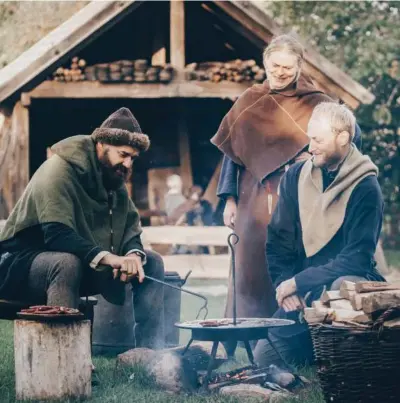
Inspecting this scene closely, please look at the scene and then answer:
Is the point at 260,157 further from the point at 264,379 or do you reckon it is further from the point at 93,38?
the point at 93,38

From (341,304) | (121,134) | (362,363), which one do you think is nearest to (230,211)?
(121,134)

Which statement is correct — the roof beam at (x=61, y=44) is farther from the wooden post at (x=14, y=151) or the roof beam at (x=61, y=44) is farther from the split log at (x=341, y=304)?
the split log at (x=341, y=304)

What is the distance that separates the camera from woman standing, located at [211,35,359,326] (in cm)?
675

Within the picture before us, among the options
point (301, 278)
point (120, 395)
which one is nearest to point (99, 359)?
point (120, 395)

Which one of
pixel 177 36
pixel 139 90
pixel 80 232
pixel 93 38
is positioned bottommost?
pixel 80 232

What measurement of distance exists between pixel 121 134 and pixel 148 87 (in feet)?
23.5

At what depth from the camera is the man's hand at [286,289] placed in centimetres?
550

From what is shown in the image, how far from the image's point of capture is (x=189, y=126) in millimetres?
15805

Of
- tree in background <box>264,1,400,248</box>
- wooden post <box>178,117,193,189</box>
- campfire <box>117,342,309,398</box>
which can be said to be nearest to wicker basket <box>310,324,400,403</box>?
campfire <box>117,342,309,398</box>

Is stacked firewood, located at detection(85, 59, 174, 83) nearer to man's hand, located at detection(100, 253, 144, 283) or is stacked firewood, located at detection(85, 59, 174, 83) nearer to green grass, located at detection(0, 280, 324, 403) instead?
green grass, located at detection(0, 280, 324, 403)

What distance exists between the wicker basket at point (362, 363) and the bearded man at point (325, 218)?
81 centimetres

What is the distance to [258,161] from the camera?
6773 millimetres

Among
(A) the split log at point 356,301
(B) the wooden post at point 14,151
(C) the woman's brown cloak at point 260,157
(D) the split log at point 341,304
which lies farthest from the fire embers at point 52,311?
Result: (B) the wooden post at point 14,151

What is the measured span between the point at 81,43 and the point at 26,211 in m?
6.47
